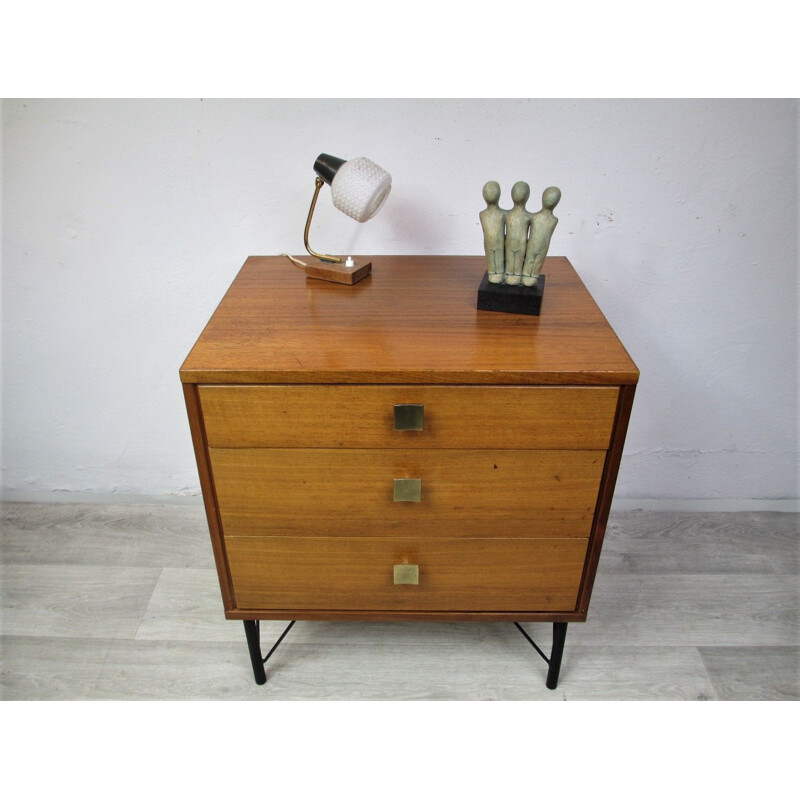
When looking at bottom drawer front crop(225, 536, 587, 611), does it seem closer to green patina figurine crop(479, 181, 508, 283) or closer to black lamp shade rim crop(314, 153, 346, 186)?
green patina figurine crop(479, 181, 508, 283)

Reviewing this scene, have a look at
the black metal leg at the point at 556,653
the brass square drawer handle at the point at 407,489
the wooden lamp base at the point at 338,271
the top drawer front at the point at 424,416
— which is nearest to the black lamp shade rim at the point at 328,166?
the wooden lamp base at the point at 338,271

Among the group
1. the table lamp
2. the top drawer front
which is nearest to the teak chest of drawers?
the top drawer front

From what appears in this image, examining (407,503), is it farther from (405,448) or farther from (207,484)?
(207,484)

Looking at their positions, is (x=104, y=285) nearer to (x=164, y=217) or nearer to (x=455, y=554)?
(x=164, y=217)

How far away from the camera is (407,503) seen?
1018mm

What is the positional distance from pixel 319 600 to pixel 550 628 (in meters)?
0.56

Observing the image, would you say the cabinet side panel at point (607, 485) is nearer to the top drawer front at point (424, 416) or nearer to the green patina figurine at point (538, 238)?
the top drawer front at point (424, 416)

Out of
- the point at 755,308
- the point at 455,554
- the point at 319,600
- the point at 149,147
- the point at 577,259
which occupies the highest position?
the point at 149,147

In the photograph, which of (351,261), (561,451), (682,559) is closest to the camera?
(561,451)

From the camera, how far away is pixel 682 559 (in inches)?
62.1

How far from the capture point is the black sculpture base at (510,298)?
106 cm

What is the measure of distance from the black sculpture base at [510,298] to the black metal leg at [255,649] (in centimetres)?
71

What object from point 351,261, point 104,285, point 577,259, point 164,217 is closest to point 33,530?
point 104,285

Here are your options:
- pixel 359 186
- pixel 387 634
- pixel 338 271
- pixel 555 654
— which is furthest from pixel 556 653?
pixel 359 186
